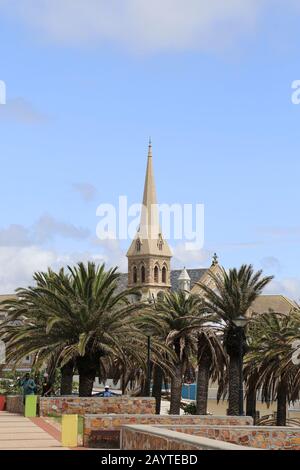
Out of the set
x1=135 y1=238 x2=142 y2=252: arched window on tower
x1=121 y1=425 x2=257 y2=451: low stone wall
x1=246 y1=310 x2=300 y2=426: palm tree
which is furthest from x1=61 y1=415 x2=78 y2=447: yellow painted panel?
x1=135 y1=238 x2=142 y2=252: arched window on tower

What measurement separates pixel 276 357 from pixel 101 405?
15225mm

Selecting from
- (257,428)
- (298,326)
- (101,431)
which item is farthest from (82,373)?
(257,428)

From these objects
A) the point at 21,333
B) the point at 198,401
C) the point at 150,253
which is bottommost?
the point at 198,401

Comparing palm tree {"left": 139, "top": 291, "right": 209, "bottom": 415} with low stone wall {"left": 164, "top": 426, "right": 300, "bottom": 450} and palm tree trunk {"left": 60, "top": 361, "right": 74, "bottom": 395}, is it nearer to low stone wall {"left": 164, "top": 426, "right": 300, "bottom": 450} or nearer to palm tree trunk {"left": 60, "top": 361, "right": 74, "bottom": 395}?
palm tree trunk {"left": 60, "top": 361, "right": 74, "bottom": 395}

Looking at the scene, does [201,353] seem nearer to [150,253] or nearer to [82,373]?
[82,373]

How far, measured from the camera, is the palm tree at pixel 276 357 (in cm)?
4216

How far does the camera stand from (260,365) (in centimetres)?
4497

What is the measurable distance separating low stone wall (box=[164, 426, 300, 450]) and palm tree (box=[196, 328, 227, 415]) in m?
21.5

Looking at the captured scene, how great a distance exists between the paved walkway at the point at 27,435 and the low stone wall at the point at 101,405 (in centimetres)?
107

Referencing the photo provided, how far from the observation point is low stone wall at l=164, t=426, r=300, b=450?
1969 centimetres

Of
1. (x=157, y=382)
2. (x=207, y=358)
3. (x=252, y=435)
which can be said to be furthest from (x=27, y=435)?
(x=157, y=382)

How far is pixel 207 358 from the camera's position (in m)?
44.9

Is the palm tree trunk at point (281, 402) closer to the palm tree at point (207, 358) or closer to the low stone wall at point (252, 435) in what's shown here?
the palm tree at point (207, 358)
